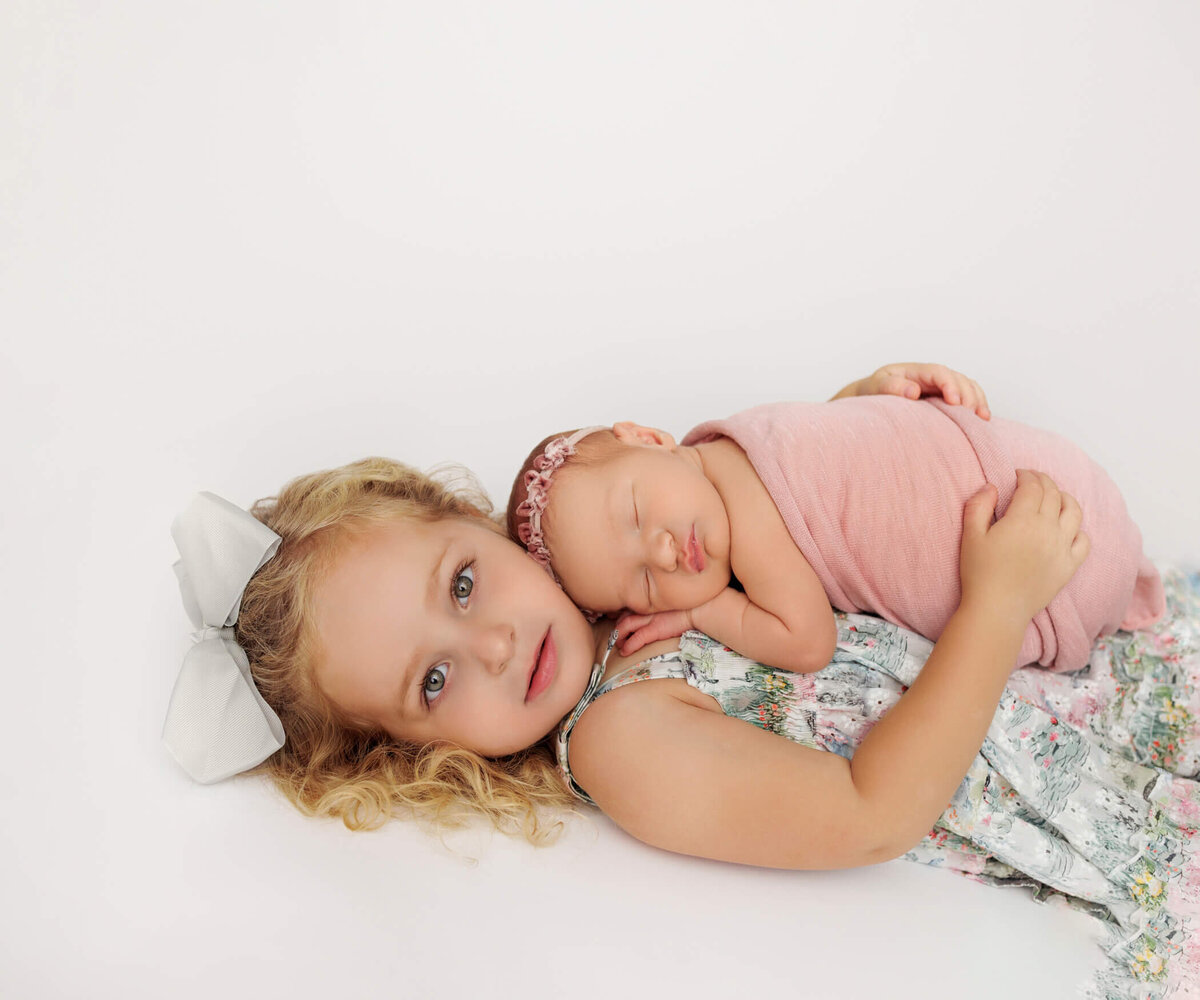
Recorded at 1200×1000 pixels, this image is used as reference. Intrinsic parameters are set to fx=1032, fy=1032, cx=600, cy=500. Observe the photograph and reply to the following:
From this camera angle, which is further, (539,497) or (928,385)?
(928,385)

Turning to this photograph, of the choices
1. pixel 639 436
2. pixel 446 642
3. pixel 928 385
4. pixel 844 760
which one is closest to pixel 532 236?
pixel 639 436

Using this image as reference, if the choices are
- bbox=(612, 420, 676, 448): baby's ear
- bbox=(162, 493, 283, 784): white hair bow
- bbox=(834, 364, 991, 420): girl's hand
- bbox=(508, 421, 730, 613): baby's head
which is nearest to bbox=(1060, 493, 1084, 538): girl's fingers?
bbox=(834, 364, 991, 420): girl's hand

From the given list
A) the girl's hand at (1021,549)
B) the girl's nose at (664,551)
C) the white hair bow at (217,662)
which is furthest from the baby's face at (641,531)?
the white hair bow at (217,662)

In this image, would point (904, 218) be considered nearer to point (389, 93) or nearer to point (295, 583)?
point (389, 93)

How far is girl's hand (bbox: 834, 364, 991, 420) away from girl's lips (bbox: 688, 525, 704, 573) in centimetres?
52

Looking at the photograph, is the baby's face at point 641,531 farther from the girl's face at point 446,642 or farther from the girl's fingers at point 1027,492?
the girl's fingers at point 1027,492

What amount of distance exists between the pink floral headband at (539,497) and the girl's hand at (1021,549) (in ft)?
2.11

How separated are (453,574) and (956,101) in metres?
1.90

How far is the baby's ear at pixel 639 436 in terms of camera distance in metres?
1.74

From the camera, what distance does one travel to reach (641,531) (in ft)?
5.30

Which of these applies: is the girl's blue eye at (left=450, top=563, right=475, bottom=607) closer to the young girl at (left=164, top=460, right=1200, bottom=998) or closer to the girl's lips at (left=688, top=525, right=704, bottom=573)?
the young girl at (left=164, top=460, right=1200, bottom=998)

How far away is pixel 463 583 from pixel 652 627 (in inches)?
12.6

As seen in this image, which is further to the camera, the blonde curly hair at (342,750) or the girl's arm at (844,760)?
the blonde curly hair at (342,750)

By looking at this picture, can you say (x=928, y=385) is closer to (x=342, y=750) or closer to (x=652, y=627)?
(x=652, y=627)
